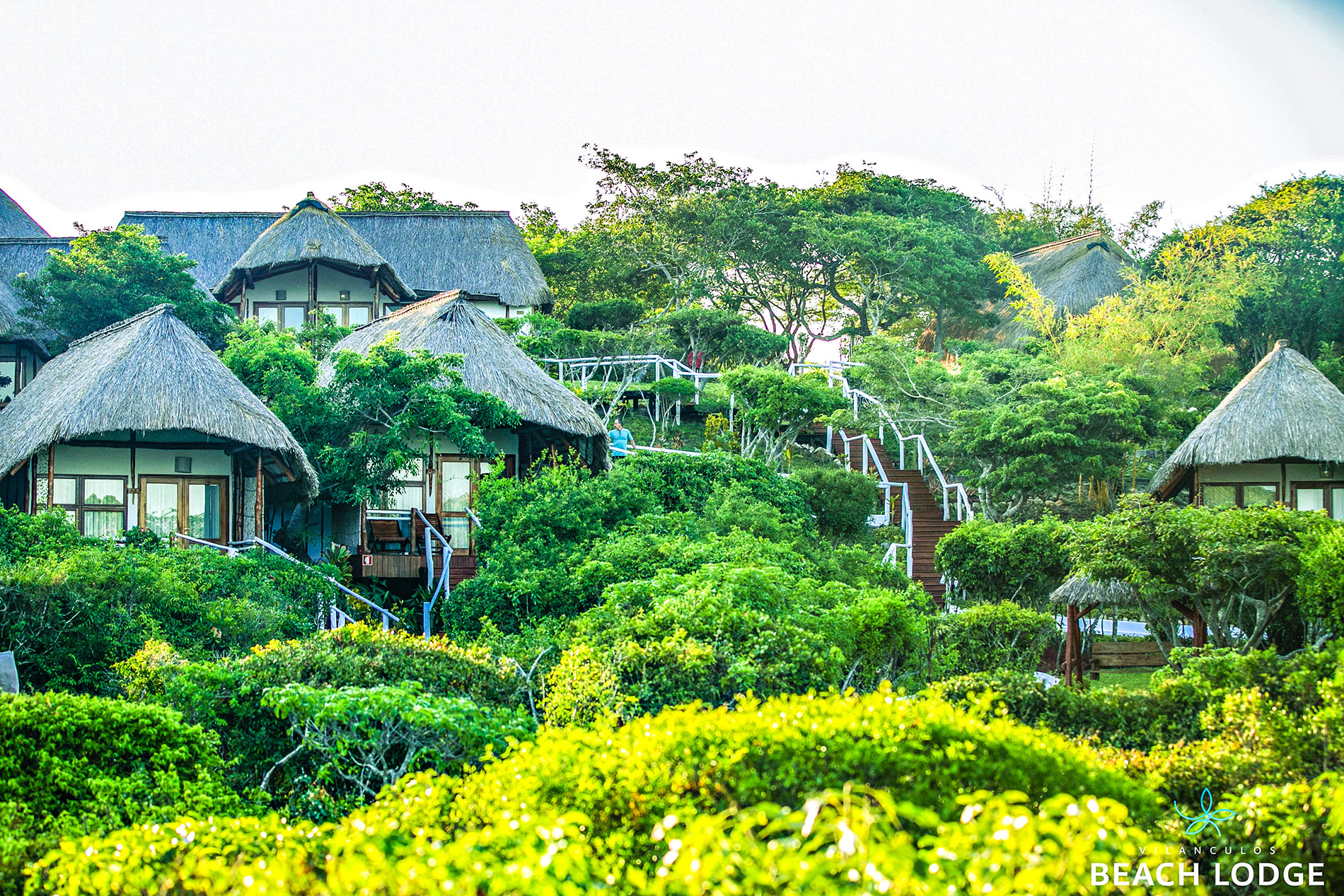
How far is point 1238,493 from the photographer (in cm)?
2419

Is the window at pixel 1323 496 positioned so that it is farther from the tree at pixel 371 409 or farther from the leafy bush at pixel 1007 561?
the tree at pixel 371 409

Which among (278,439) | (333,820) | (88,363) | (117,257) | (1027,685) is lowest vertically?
(333,820)

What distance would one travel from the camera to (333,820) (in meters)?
8.38

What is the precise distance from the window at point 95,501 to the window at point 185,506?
1.12ft

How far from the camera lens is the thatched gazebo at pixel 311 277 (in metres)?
30.6

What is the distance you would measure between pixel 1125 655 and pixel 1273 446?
6190mm

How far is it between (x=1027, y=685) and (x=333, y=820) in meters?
5.46

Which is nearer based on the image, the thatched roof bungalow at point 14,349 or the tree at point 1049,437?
the tree at point 1049,437

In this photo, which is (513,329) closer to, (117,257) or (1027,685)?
(117,257)

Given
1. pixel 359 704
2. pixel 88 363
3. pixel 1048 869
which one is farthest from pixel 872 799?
pixel 88 363

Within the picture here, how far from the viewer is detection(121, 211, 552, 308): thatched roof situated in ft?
116

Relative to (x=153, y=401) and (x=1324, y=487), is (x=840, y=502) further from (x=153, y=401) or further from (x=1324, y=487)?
(x=153, y=401)

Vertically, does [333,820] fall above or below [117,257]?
below

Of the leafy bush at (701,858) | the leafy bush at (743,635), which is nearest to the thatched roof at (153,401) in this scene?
the leafy bush at (743,635)
